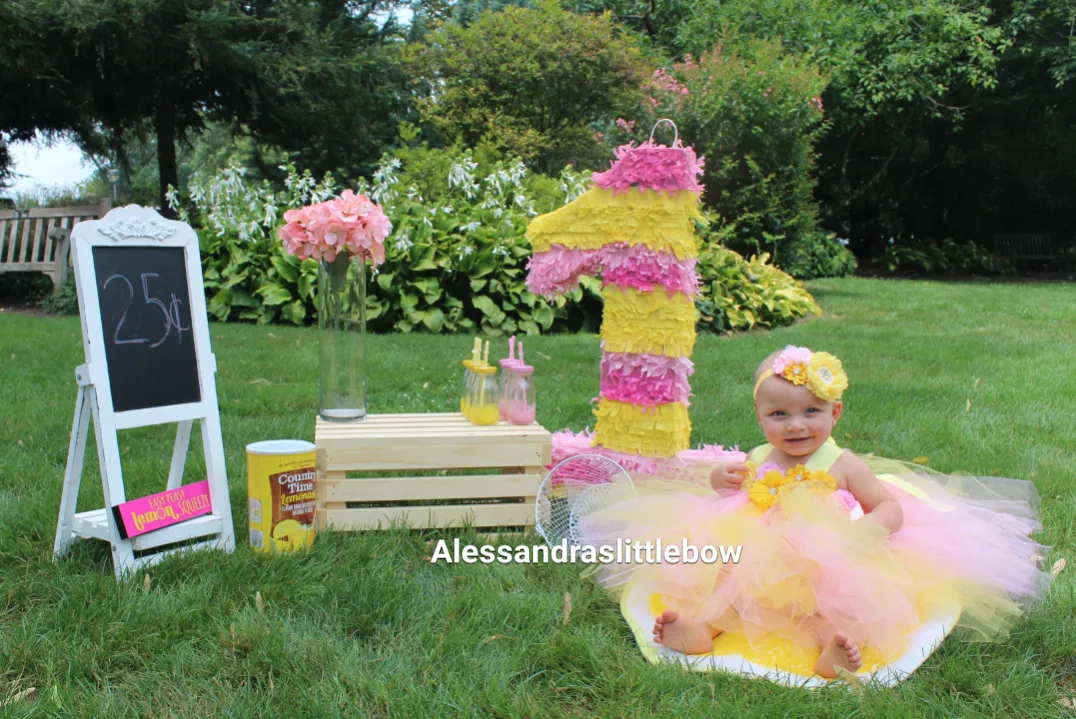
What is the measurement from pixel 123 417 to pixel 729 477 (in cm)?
188

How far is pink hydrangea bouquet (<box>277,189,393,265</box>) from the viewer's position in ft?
10.2

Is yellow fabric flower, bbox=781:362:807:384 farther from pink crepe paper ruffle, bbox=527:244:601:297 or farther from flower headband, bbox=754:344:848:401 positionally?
pink crepe paper ruffle, bbox=527:244:601:297

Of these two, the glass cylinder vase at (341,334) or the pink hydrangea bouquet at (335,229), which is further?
the glass cylinder vase at (341,334)

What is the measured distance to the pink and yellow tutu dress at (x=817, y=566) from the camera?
86.5 inches

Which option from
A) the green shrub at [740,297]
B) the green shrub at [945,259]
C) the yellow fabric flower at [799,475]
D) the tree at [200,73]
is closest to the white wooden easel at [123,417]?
the yellow fabric flower at [799,475]

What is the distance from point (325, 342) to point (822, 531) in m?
1.90

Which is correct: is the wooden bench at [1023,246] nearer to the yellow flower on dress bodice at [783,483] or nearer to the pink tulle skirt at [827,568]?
the pink tulle skirt at [827,568]

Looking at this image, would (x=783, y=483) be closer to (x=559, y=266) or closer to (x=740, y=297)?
(x=559, y=266)

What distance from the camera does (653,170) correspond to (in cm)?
324

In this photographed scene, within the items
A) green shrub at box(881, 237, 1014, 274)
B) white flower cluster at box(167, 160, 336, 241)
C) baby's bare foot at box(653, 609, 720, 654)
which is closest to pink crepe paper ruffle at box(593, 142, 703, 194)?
baby's bare foot at box(653, 609, 720, 654)

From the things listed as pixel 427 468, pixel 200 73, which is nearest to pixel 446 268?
pixel 427 468

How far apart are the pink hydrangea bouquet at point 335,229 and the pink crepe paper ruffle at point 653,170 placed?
0.85 metres

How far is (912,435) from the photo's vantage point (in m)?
4.27

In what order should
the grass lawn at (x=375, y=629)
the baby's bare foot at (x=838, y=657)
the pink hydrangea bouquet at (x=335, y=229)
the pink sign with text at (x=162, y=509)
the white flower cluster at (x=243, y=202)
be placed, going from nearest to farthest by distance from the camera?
the grass lawn at (x=375, y=629)
the baby's bare foot at (x=838, y=657)
the pink sign with text at (x=162, y=509)
the pink hydrangea bouquet at (x=335, y=229)
the white flower cluster at (x=243, y=202)
